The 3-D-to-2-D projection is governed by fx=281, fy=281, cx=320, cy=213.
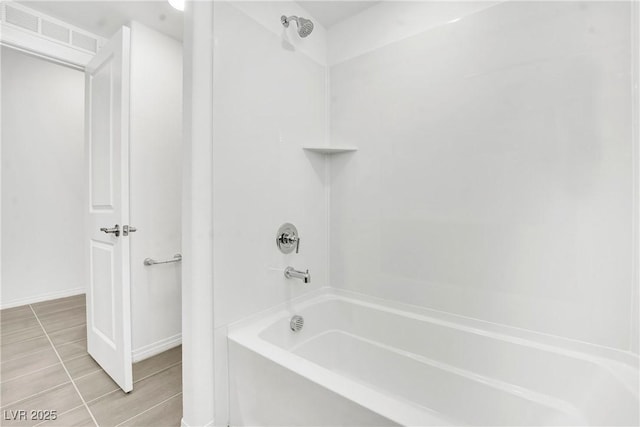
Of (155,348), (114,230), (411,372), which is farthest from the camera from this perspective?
(155,348)

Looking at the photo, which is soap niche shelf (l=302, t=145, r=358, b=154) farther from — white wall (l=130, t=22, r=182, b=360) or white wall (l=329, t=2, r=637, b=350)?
white wall (l=130, t=22, r=182, b=360)

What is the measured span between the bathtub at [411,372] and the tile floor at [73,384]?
576mm

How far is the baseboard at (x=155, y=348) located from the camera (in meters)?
2.01

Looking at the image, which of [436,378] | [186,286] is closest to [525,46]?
[436,378]

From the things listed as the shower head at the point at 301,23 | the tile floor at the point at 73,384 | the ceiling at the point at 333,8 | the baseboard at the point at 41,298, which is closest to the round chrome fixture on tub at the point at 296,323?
the tile floor at the point at 73,384

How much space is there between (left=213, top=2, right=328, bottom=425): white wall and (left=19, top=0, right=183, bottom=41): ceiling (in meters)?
0.90

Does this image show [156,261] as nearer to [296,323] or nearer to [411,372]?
[296,323]

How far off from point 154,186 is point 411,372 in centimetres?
214

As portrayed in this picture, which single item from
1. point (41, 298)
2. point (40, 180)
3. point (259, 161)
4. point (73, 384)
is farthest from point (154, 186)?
point (41, 298)

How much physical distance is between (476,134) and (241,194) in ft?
4.01

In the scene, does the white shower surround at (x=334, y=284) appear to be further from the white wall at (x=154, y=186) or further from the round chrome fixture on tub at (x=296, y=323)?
the white wall at (x=154, y=186)

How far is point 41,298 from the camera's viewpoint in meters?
3.12

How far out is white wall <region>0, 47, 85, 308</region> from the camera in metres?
2.94

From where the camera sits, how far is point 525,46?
1274 mm
